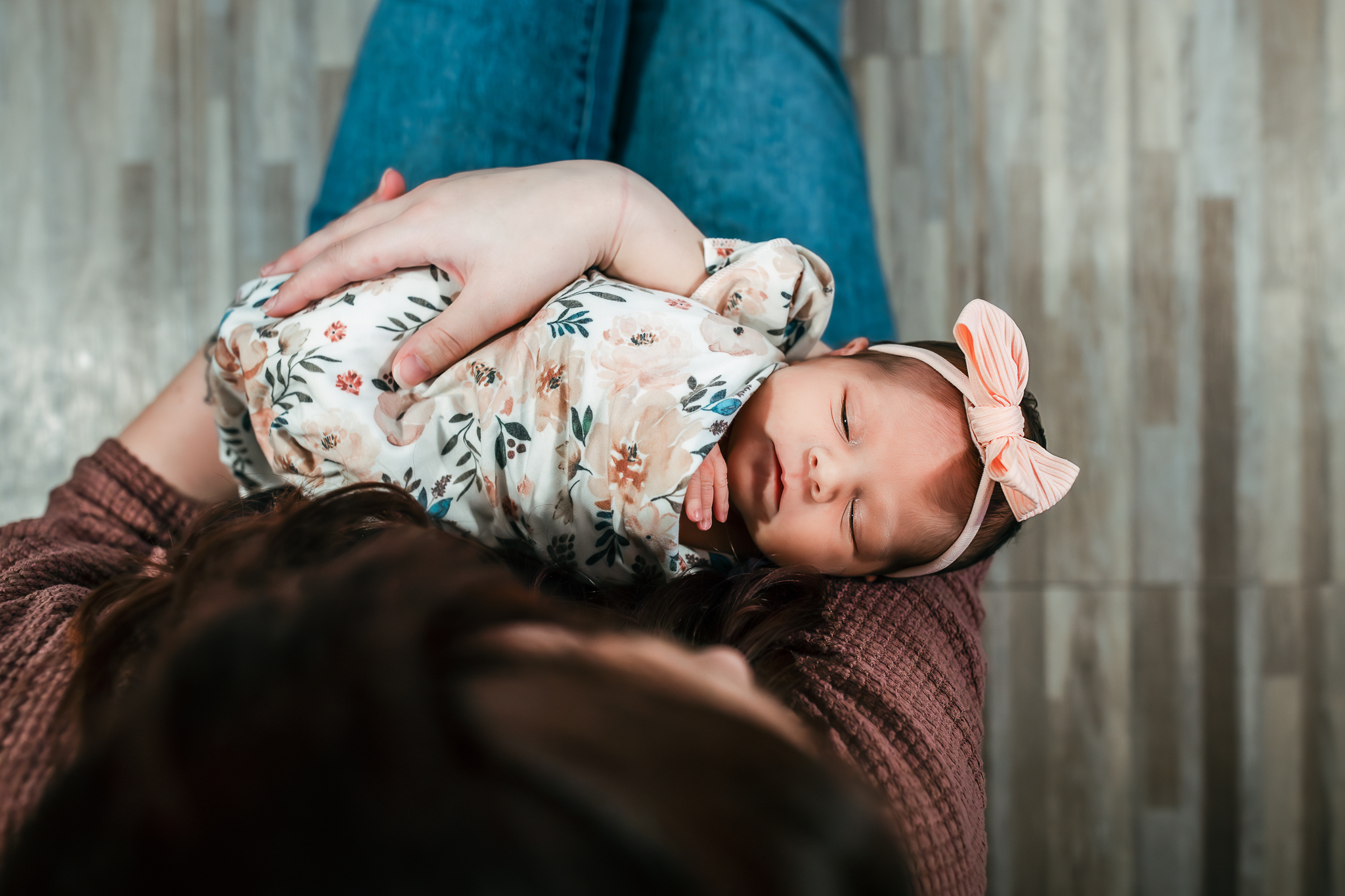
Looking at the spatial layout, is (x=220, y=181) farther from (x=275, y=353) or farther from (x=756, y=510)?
(x=756, y=510)

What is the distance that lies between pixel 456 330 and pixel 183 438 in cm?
40

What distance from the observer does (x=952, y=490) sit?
2.37 feet

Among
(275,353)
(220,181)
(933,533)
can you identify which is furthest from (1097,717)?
(220,181)

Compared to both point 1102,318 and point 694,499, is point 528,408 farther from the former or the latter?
point 1102,318

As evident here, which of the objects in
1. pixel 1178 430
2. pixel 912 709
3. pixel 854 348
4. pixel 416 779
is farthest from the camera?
pixel 1178 430

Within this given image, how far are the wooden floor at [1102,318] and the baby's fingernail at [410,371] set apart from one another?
0.79m

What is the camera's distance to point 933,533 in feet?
2.39

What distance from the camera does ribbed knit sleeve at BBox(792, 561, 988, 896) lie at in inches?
18.3

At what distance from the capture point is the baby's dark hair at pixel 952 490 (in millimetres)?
724

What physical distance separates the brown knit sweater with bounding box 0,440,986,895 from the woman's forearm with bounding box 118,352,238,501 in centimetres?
3

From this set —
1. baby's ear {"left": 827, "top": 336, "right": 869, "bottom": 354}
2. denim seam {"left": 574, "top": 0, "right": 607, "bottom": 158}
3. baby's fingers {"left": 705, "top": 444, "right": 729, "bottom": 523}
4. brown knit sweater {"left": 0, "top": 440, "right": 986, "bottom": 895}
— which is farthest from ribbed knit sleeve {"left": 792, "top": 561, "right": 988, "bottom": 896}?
denim seam {"left": 574, "top": 0, "right": 607, "bottom": 158}

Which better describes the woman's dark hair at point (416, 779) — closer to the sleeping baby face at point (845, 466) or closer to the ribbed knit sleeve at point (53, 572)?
the ribbed knit sleeve at point (53, 572)

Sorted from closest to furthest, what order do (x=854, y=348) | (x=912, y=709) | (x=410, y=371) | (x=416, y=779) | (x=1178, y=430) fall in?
(x=416, y=779)
(x=912, y=709)
(x=410, y=371)
(x=854, y=348)
(x=1178, y=430)

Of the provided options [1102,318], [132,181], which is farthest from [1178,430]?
[132,181]
